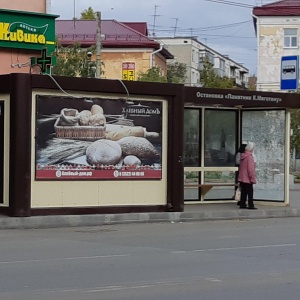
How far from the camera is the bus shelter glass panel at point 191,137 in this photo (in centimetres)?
2247

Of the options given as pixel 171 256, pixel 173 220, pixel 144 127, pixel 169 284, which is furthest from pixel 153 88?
pixel 169 284

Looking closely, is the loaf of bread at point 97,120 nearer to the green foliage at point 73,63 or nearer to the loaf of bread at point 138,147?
the loaf of bread at point 138,147

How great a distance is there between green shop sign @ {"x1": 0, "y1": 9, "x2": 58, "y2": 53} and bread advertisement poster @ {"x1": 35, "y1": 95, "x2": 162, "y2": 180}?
7.57 metres

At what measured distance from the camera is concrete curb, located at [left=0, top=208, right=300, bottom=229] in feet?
58.6

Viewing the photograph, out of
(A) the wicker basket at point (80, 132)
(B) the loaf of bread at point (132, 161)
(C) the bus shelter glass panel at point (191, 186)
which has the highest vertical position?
(A) the wicker basket at point (80, 132)

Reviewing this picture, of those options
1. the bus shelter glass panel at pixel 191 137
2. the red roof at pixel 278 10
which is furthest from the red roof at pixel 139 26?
the bus shelter glass panel at pixel 191 137

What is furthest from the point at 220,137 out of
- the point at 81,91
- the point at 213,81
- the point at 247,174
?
the point at 213,81

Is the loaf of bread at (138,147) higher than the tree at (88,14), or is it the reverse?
the tree at (88,14)

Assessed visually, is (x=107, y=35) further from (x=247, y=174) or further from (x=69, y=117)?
(x=69, y=117)

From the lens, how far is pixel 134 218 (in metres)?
19.5

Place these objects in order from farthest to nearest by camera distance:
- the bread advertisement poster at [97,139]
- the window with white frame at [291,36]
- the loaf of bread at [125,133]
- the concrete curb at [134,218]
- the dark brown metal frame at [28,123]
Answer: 1. the window with white frame at [291,36]
2. the loaf of bread at [125,133]
3. the bread advertisement poster at [97,139]
4. the dark brown metal frame at [28,123]
5. the concrete curb at [134,218]

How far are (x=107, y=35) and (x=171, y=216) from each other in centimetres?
3615

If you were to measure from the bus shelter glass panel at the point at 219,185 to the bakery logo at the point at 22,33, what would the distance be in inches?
307

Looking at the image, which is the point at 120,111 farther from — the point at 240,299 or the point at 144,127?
the point at 240,299
